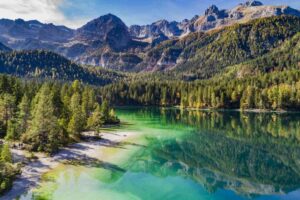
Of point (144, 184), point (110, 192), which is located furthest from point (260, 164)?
point (110, 192)

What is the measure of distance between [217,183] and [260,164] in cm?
1991

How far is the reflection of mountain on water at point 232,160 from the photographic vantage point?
63.2 metres

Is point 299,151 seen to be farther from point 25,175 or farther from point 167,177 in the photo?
point 25,175

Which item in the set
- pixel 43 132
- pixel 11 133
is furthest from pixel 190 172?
pixel 11 133

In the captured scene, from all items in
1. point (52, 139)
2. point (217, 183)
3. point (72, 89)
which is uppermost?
point (72, 89)

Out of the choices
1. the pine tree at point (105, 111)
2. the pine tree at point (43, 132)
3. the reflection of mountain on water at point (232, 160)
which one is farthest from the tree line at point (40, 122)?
the pine tree at point (105, 111)

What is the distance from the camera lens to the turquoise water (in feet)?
178

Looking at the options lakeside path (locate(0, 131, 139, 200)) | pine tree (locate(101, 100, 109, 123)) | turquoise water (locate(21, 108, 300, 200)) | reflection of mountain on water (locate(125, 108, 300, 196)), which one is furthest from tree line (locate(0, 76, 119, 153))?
pine tree (locate(101, 100, 109, 123))

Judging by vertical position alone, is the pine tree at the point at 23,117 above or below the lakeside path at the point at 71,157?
above

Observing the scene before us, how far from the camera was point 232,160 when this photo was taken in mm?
81562

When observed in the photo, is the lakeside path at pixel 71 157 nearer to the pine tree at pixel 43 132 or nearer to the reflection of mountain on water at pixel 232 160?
the pine tree at pixel 43 132

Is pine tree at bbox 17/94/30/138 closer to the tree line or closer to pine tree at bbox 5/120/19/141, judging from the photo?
the tree line

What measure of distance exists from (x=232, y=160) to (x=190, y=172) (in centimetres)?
1696

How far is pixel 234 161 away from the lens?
80.8 m
